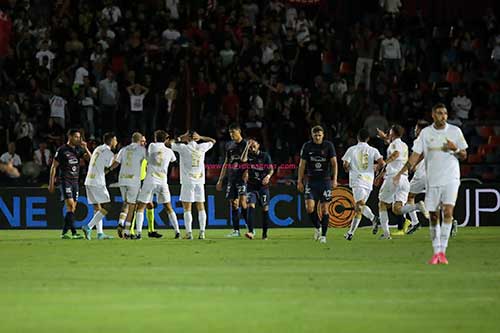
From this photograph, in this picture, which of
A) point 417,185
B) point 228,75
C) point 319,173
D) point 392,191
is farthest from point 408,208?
point 228,75

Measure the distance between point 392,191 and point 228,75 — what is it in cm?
1032

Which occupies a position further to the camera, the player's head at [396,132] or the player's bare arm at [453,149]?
the player's head at [396,132]

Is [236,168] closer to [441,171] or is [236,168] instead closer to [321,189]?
[321,189]

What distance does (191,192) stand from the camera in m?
25.8

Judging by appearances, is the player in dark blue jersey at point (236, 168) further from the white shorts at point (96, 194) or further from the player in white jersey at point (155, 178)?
the white shorts at point (96, 194)

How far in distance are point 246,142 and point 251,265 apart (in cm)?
883

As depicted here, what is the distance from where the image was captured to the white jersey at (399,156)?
25.9 metres

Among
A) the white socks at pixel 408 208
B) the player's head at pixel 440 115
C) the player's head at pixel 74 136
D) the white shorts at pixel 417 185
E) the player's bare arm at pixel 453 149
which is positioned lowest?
the white socks at pixel 408 208

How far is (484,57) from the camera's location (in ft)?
123

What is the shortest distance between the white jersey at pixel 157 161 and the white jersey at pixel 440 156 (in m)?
9.03

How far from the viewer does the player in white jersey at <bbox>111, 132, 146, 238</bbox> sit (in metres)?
26.3

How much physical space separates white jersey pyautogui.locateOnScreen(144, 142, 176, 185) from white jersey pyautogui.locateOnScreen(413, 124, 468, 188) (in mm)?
9027

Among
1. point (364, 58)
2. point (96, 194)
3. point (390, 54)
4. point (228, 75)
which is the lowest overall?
point (96, 194)

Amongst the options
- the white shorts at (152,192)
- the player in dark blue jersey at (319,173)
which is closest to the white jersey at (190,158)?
the white shorts at (152,192)
